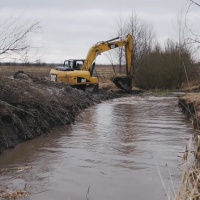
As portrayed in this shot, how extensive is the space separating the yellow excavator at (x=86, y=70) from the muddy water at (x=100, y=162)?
10445 mm

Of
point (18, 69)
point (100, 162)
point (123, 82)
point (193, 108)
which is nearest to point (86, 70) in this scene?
point (123, 82)

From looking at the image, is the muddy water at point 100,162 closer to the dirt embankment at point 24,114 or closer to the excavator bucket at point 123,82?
the dirt embankment at point 24,114

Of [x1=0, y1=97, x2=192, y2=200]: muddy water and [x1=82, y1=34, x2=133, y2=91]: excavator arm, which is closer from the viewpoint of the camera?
[x1=0, y1=97, x2=192, y2=200]: muddy water

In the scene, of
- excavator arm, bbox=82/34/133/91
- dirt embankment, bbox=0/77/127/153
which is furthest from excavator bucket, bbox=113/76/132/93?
dirt embankment, bbox=0/77/127/153

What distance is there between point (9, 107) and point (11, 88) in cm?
200

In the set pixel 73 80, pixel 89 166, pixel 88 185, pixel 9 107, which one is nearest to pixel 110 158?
pixel 89 166

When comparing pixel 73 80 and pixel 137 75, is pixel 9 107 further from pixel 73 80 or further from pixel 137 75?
pixel 137 75

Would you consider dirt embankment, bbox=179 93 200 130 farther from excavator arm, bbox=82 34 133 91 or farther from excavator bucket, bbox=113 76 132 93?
excavator bucket, bbox=113 76 132 93

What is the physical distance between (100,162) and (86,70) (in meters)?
18.1

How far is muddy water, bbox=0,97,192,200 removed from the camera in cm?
641

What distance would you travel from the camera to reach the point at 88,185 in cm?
668

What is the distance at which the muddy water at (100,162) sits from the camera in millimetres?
6414

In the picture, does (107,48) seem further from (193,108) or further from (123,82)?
(193,108)

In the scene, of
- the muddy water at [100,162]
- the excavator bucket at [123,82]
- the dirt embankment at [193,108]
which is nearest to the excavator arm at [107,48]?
the excavator bucket at [123,82]
